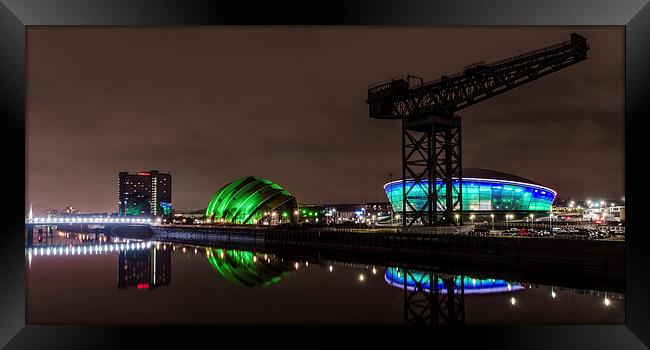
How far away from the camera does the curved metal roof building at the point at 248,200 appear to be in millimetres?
51719

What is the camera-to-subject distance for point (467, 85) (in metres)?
21.2

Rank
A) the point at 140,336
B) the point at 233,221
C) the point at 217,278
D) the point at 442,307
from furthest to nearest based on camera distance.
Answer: the point at 233,221, the point at 217,278, the point at 442,307, the point at 140,336

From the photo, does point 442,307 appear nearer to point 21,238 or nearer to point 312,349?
point 312,349

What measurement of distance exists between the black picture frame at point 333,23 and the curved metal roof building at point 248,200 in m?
45.5

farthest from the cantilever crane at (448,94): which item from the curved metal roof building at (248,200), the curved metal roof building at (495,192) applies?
the curved metal roof building at (248,200)

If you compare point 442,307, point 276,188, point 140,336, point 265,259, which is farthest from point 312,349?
point 276,188

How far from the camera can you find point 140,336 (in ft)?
20.2

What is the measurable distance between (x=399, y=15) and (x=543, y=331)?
15.7ft

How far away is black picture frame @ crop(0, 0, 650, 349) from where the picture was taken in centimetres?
Result: 587

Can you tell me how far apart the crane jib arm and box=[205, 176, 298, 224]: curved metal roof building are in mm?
30563

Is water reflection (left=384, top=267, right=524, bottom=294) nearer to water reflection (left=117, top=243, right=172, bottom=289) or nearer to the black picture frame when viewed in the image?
the black picture frame

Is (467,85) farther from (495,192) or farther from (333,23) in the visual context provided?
(495,192)

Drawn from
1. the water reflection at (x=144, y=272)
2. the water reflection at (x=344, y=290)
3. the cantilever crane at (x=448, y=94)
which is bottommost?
the water reflection at (x=144, y=272)

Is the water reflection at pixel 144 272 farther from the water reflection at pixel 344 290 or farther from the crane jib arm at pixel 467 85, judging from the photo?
the crane jib arm at pixel 467 85
